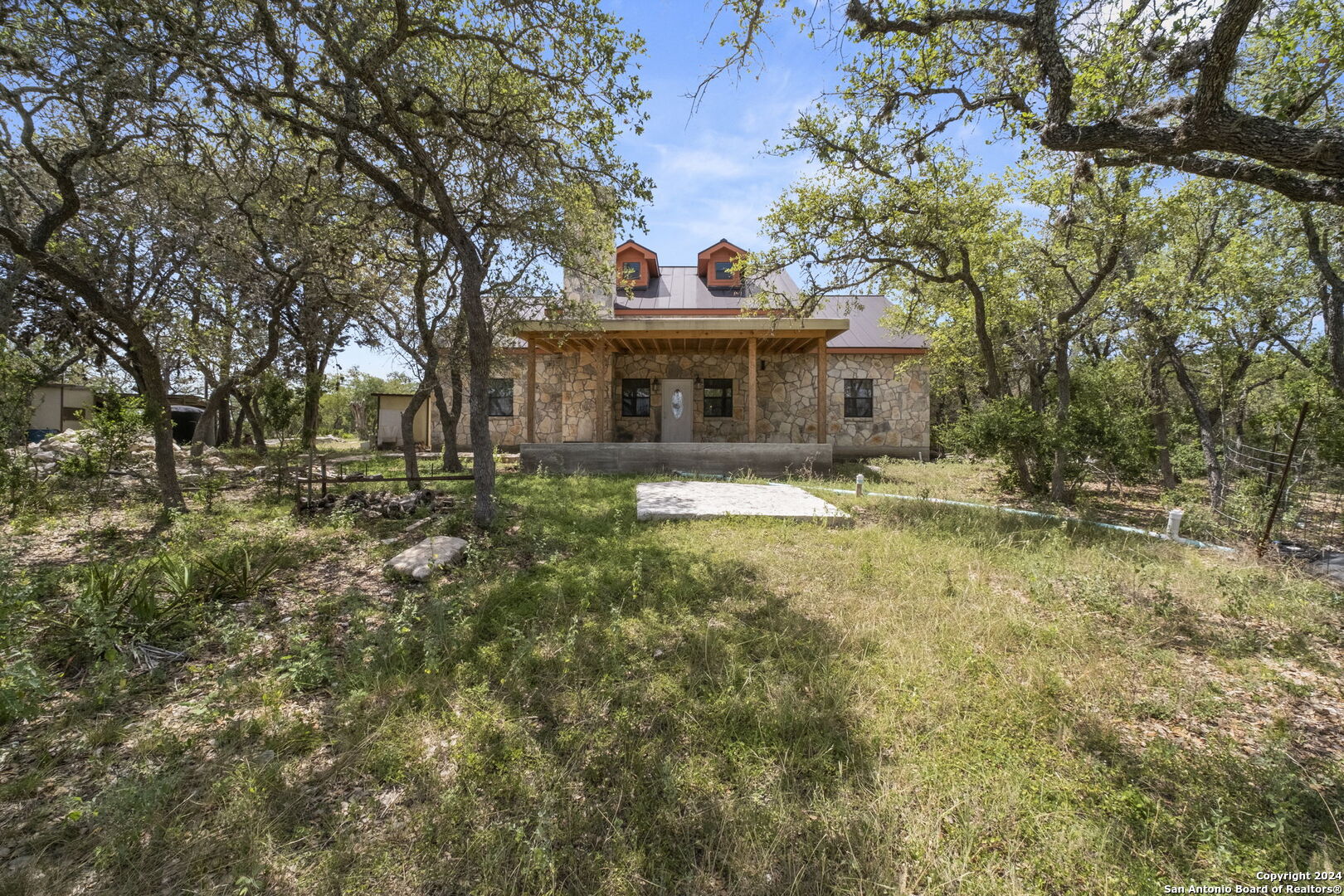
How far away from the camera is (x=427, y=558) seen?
4.64 metres

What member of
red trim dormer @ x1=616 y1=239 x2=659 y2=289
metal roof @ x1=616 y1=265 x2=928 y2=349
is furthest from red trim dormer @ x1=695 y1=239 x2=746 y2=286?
red trim dormer @ x1=616 y1=239 x2=659 y2=289

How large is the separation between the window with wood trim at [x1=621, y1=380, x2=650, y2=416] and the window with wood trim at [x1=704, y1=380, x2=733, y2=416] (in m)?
1.79

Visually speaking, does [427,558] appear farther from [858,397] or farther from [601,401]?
[858,397]

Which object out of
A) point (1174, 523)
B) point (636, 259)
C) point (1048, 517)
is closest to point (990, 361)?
point (1048, 517)

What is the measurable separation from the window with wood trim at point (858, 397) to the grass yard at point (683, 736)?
11349mm

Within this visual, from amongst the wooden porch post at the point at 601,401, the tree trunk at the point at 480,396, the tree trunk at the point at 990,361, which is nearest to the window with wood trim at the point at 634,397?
the wooden porch post at the point at 601,401

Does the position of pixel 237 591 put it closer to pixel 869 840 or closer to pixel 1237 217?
pixel 869 840

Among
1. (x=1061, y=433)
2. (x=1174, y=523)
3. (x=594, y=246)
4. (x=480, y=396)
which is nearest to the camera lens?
(x=480, y=396)

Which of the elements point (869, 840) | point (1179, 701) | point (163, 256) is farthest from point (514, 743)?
point (163, 256)

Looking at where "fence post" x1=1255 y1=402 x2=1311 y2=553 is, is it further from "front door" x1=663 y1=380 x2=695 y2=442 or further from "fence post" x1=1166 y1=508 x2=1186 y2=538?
"front door" x1=663 y1=380 x2=695 y2=442

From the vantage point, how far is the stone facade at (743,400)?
1491cm

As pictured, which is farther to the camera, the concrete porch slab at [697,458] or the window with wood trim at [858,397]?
the window with wood trim at [858,397]

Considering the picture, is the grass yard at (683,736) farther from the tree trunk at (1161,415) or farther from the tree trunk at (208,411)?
the tree trunk at (1161,415)

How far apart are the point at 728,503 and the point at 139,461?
1020cm
